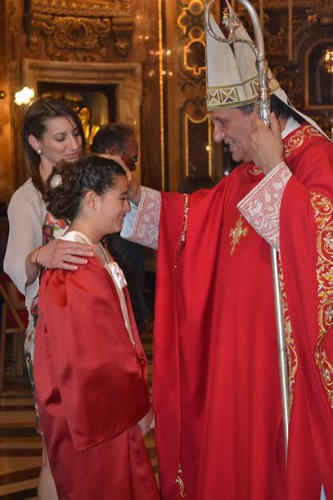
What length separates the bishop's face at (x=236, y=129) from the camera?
9.61 feet

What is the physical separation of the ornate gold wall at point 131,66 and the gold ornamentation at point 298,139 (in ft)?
29.3

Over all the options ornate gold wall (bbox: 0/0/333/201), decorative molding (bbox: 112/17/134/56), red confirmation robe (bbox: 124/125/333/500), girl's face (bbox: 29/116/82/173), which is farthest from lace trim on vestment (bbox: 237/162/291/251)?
decorative molding (bbox: 112/17/134/56)

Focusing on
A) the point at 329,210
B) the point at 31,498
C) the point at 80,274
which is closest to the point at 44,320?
the point at 80,274

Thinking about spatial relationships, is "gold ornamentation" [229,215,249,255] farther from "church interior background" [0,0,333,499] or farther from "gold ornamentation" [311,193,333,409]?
"church interior background" [0,0,333,499]

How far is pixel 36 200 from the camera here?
337 centimetres

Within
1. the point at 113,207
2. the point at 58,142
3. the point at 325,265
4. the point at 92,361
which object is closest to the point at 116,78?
the point at 58,142

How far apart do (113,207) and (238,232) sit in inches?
17.5

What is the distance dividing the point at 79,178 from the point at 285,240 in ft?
2.67

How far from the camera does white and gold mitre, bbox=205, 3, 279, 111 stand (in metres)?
2.96

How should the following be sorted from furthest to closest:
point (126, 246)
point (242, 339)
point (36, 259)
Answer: point (126, 246) → point (36, 259) → point (242, 339)

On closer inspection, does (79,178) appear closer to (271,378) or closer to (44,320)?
(44,320)

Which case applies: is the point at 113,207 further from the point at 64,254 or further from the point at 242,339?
the point at 242,339

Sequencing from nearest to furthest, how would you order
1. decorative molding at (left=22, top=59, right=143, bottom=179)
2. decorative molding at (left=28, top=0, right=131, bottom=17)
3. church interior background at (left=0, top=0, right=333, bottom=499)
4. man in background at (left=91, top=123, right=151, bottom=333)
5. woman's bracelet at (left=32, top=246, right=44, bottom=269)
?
woman's bracelet at (left=32, top=246, right=44, bottom=269) → man in background at (left=91, top=123, right=151, bottom=333) → church interior background at (left=0, top=0, right=333, bottom=499) → decorative molding at (left=28, top=0, right=131, bottom=17) → decorative molding at (left=22, top=59, right=143, bottom=179)

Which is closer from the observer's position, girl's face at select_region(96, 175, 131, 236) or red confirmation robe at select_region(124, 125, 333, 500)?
red confirmation robe at select_region(124, 125, 333, 500)
